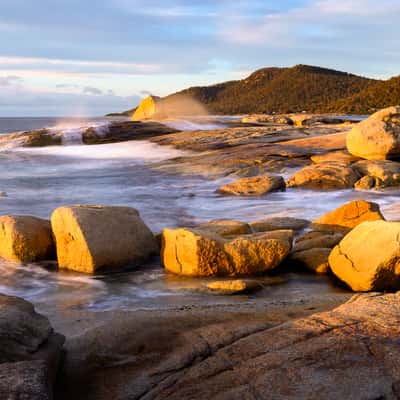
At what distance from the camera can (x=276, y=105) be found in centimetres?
10494

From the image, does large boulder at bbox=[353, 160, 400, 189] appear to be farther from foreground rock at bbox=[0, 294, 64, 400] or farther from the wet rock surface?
foreground rock at bbox=[0, 294, 64, 400]

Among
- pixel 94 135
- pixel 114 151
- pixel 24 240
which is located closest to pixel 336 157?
pixel 114 151

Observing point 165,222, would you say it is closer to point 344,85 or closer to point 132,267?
point 132,267

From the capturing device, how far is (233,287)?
5.74 metres

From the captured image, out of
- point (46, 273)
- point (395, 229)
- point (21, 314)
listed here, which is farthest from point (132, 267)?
point (21, 314)

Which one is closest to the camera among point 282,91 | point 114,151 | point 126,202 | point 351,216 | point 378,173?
point 351,216

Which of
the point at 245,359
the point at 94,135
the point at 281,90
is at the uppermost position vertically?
the point at 281,90

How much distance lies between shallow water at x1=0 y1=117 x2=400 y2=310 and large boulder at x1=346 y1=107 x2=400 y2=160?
105 inches

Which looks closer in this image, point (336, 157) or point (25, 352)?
point (25, 352)

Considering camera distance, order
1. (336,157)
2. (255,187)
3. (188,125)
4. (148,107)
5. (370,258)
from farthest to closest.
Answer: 1. (148,107)
2. (188,125)
3. (336,157)
4. (255,187)
5. (370,258)

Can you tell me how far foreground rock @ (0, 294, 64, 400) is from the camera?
8.61 ft

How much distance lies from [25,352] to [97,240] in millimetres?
3675

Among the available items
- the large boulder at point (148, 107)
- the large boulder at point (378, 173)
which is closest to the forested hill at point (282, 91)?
the large boulder at point (148, 107)

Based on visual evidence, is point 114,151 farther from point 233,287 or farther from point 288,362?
point 288,362
